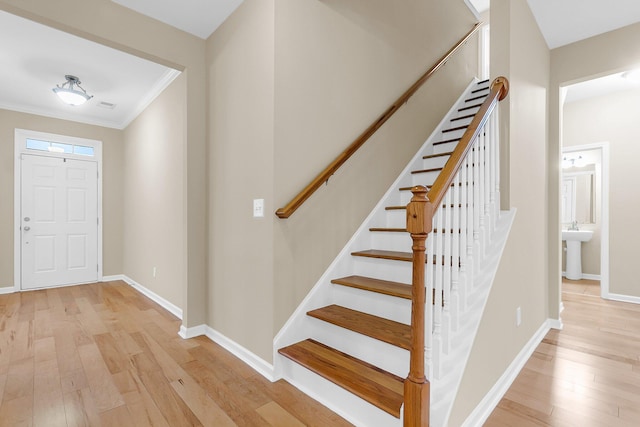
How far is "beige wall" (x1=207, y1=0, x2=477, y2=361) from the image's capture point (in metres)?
2.11

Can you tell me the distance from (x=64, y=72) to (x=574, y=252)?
25.8ft

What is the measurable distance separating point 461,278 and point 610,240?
4269mm

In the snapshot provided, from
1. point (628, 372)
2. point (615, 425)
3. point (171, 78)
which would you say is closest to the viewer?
point (615, 425)

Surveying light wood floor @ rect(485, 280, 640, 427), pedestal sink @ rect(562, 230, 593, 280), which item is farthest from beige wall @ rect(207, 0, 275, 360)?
pedestal sink @ rect(562, 230, 593, 280)

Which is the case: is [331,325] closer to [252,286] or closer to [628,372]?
[252,286]

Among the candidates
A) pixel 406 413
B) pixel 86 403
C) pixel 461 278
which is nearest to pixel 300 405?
pixel 406 413

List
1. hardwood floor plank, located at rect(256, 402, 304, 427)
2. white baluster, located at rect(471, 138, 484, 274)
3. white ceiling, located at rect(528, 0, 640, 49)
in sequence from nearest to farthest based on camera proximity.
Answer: hardwood floor plank, located at rect(256, 402, 304, 427)
white baluster, located at rect(471, 138, 484, 274)
white ceiling, located at rect(528, 0, 640, 49)

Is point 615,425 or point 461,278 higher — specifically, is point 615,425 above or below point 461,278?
below

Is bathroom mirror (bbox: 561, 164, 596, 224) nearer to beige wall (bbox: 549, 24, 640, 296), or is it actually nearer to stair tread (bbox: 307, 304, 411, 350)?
beige wall (bbox: 549, 24, 640, 296)

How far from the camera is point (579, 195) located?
18.0ft

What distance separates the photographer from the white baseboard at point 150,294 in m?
3.43

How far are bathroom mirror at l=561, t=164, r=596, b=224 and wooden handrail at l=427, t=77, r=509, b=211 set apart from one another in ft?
15.4

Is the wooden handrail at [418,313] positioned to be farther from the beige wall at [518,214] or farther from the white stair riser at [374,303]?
the white stair riser at [374,303]

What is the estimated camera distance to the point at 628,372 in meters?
2.24
